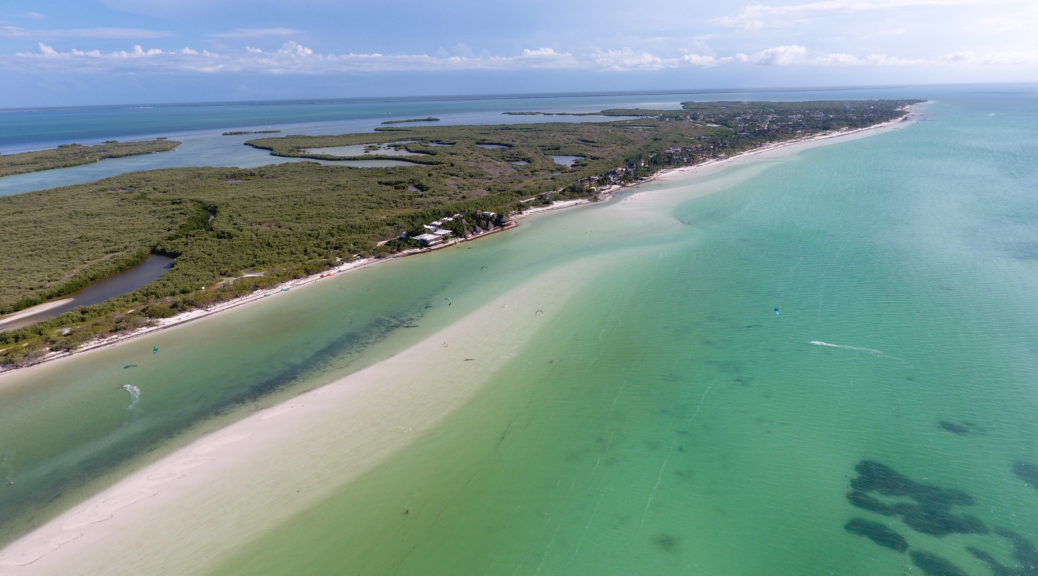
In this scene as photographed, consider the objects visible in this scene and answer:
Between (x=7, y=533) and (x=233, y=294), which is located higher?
(x=233, y=294)

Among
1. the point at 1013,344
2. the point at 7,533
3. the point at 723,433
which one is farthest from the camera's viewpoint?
the point at 1013,344

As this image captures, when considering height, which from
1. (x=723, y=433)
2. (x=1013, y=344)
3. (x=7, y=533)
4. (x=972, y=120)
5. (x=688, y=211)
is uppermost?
(x=972, y=120)

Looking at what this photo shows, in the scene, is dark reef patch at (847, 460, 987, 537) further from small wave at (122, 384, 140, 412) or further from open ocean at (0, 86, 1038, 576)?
small wave at (122, 384, 140, 412)

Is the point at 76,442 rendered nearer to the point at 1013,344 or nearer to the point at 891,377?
the point at 891,377

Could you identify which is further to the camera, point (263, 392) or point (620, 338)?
point (620, 338)

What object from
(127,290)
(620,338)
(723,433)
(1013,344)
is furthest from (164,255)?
(1013,344)

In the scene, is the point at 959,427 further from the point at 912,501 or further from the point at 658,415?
the point at 658,415

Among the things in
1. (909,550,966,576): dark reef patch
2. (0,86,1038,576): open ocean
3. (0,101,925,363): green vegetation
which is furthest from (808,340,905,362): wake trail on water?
(0,101,925,363): green vegetation
